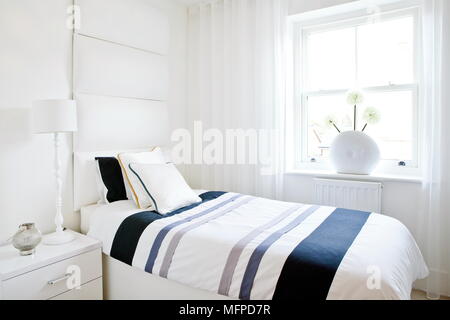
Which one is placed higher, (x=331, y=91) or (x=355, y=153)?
(x=331, y=91)

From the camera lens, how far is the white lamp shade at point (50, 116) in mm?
1819

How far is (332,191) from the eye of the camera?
8.82ft

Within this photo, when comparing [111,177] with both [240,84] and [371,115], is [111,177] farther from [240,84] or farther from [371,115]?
[371,115]

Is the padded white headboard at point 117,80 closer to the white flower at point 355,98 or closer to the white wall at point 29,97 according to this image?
the white wall at point 29,97

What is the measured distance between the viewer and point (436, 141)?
2.26 metres

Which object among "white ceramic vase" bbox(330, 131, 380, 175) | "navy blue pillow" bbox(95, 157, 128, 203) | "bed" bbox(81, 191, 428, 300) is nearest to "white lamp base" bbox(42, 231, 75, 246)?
"bed" bbox(81, 191, 428, 300)

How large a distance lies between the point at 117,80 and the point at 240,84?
1168 millimetres

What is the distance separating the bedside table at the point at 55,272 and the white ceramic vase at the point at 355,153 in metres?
2.02

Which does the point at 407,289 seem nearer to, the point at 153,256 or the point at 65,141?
the point at 153,256

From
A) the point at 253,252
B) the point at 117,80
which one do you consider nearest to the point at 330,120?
the point at 253,252

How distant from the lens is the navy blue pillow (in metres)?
2.31

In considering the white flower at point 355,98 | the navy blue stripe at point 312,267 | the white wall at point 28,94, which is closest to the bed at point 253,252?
the navy blue stripe at point 312,267
